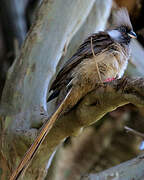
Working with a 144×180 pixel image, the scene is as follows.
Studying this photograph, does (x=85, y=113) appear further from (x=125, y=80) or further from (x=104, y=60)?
(x=104, y=60)

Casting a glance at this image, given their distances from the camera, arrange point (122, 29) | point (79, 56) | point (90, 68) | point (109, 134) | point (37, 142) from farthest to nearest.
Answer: point (109, 134) → point (122, 29) → point (79, 56) → point (90, 68) → point (37, 142)

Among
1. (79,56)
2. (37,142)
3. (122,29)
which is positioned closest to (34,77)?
(79,56)

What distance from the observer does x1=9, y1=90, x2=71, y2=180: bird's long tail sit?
2.04 meters

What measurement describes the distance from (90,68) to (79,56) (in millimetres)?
193

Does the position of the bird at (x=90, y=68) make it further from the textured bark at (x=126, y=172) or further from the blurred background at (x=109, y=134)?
the blurred background at (x=109, y=134)

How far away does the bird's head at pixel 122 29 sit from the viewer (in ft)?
10.2

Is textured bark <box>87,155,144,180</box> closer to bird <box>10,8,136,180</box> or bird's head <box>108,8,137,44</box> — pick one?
bird <box>10,8,136,180</box>

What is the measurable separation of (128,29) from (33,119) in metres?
1.18

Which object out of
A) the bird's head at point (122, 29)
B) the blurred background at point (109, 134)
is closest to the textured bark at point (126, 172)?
the blurred background at point (109, 134)

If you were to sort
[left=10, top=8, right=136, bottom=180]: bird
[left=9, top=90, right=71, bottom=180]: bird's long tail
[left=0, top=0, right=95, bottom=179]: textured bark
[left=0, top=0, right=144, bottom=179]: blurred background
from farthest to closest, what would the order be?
[left=0, top=0, right=144, bottom=179]: blurred background, [left=0, top=0, right=95, bottom=179]: textured bark, [left=10, top=8, right=136, bottom=180]: bird, [left=9, top=90, right=71, bottom=180]: bird's long tail

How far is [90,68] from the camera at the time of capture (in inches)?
104

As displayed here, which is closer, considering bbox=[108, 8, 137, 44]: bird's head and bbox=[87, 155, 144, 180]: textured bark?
bbox=[87, 155, 144, 180]: textured bark

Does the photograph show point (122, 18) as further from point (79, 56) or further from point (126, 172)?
point (126, 172)

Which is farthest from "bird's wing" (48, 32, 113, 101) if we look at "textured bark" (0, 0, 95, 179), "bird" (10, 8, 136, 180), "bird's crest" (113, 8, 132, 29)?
"bird's crest" (113, 8, 132, 29)
